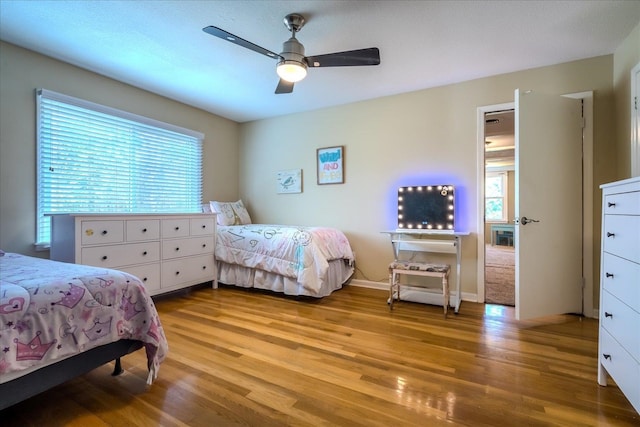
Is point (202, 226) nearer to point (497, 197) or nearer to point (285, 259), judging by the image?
point (285, 259)

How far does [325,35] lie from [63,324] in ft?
7.86

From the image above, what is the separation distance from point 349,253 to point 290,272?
825 millimetres

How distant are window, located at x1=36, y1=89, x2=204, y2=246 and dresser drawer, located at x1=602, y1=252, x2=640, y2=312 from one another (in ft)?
13.1

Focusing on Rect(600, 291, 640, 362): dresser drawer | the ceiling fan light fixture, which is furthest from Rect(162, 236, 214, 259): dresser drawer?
Rect(600, 291, 640, 362): dresser drawer

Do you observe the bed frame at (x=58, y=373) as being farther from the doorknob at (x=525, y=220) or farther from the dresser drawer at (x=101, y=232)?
the doorknob at (x=525, y=220)

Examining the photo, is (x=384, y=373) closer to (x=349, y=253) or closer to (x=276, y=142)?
(x=349, y=253)

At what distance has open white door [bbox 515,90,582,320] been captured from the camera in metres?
2.39

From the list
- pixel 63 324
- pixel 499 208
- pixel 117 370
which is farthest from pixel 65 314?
pixel 499 208

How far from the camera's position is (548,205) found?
96.5 inches

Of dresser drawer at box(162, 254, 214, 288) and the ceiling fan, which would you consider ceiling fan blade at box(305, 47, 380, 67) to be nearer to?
the ceiling fan

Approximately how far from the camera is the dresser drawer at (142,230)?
8.70 ft

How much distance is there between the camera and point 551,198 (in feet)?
8.07

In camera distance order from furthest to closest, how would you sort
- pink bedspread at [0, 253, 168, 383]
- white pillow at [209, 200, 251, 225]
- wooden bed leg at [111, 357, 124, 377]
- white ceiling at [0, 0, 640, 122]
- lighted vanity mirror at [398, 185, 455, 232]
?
white pillow at [209, 200, 251, 225] → lighted vanity mirror at [398, 185, 455, 232] → white ceiling at [0, 0, 640, 122] → wooden bed leg at [111, 357, 124, 377] → pink bedspread at [0, 253, 168, 383]

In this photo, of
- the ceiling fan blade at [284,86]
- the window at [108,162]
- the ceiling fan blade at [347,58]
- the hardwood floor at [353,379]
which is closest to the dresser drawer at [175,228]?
the window at [108,162]
